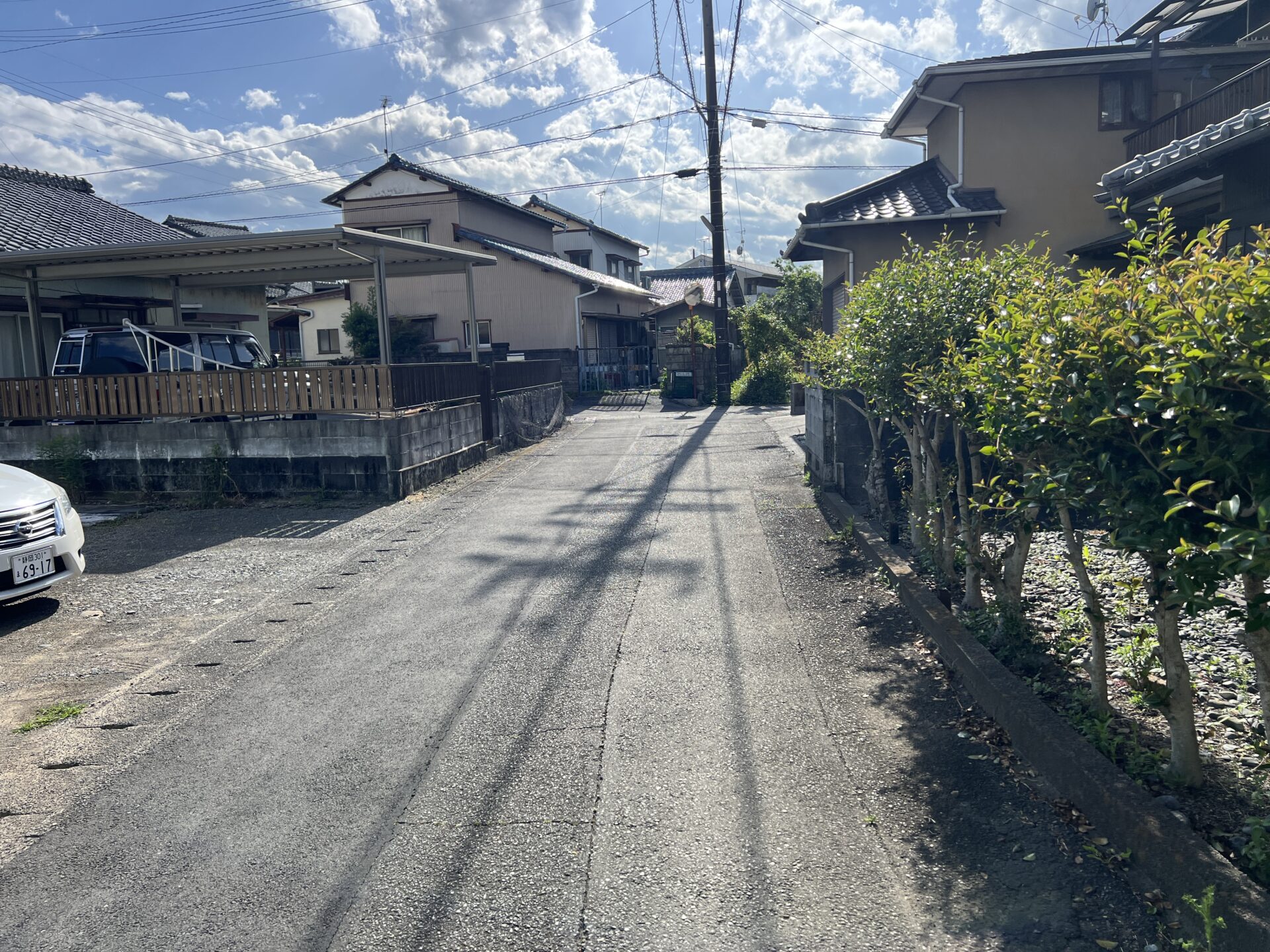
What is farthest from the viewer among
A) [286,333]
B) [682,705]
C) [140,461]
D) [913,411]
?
[286,333]

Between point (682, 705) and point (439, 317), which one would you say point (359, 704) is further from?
point (439, 317)

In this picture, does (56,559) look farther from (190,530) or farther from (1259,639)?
(1259,639)

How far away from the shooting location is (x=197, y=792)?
4109 mm

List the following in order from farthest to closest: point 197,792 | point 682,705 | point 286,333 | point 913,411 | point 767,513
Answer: point 286,333, point 767,513, point 913,411, point 682,705, point 197,792

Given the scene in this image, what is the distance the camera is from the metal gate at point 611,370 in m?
31.4

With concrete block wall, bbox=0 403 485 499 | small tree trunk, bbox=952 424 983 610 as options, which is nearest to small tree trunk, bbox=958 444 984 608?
small tree trunk, bbox=952 424 983 610

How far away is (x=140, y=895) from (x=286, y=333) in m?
39.0

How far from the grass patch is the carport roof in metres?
7.95

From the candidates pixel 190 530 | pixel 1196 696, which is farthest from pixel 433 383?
pixel 1196 696

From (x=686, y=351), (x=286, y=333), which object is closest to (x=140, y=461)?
(x=686, y=351)

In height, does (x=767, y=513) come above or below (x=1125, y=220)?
below

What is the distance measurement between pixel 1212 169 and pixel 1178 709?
6.08 meters

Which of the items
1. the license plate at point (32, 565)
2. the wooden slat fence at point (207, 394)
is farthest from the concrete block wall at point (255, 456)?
the license plate at point (32, 565)

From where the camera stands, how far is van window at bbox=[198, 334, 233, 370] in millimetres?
13977
